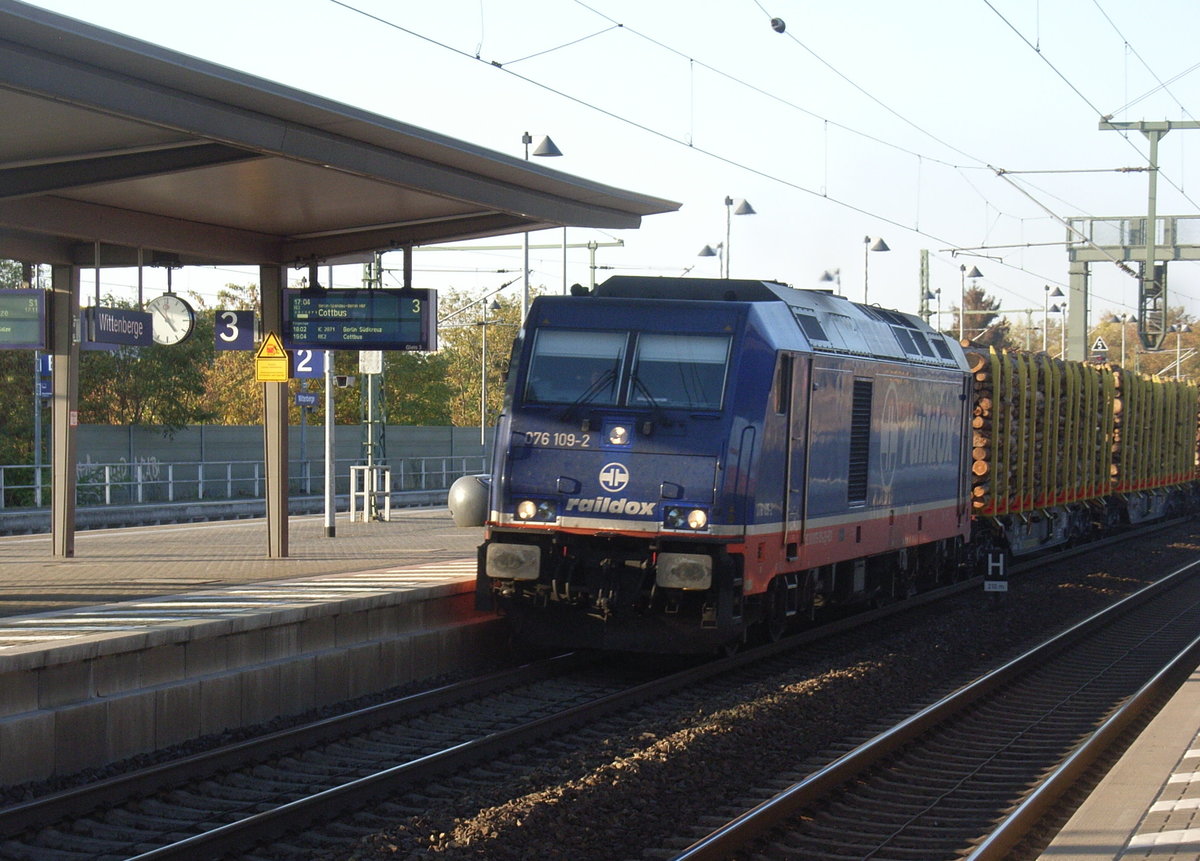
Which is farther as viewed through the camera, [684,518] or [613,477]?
[613,477]

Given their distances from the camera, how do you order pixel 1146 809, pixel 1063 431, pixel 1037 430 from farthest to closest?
pixel 1063 431, pixel 1037 430, pixel 1146 809

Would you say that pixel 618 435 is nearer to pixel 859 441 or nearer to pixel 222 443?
pixel 859 441

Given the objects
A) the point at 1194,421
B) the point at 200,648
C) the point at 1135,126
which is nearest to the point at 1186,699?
the point at 200,648

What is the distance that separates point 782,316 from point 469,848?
7.10 m

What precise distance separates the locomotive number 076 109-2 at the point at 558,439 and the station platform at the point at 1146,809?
16.7 ft

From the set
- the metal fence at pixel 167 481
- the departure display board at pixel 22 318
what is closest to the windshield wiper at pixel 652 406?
the departure display board at pixel 22 318

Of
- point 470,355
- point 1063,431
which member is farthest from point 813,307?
point 470,355

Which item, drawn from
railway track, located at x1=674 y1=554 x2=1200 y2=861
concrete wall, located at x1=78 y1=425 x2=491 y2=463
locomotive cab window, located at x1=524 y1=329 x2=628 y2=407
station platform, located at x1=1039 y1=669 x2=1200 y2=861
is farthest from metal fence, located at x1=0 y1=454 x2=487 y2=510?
station platform, located at x1=1039 y1=669 x2=1200 y2=861

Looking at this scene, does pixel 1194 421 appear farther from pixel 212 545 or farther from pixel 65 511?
pixel 65 511

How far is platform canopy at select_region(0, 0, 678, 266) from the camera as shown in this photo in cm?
933

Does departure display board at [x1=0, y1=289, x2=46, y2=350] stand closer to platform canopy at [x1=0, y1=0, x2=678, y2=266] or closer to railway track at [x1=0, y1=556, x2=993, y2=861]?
platform canopy at [x1=0, y1=0, x2=678, y2=266]

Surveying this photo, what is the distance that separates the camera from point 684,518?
11914mm

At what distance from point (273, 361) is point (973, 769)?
935 centimetres

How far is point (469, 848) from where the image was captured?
696 cm
